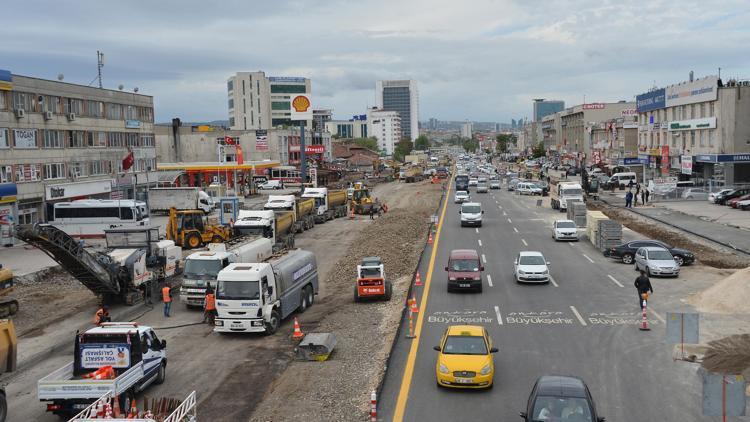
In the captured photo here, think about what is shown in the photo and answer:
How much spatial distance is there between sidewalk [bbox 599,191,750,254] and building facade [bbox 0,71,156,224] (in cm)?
4622

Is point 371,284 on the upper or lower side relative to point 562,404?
lower

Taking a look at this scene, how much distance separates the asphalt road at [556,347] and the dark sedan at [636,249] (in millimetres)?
834

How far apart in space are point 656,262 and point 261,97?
163 metres

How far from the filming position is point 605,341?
22.6 meters

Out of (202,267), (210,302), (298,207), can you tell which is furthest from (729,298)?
(298,207)

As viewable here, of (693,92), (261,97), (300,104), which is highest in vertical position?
(261,97)

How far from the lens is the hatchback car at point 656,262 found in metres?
33.8

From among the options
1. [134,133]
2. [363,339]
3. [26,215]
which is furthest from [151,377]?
[134,133]

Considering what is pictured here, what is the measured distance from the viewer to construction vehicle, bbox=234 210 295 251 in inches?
1649

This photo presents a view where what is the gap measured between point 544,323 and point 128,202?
32.7 meters

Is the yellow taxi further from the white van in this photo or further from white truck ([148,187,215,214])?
the white van

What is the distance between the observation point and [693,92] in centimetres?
7781

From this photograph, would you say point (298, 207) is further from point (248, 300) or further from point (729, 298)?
point (729, 298)

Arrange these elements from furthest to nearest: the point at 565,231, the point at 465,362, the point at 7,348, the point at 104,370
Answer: the point at 565,231, the point at 465,362, the point at 7,348, the point at 104,370
